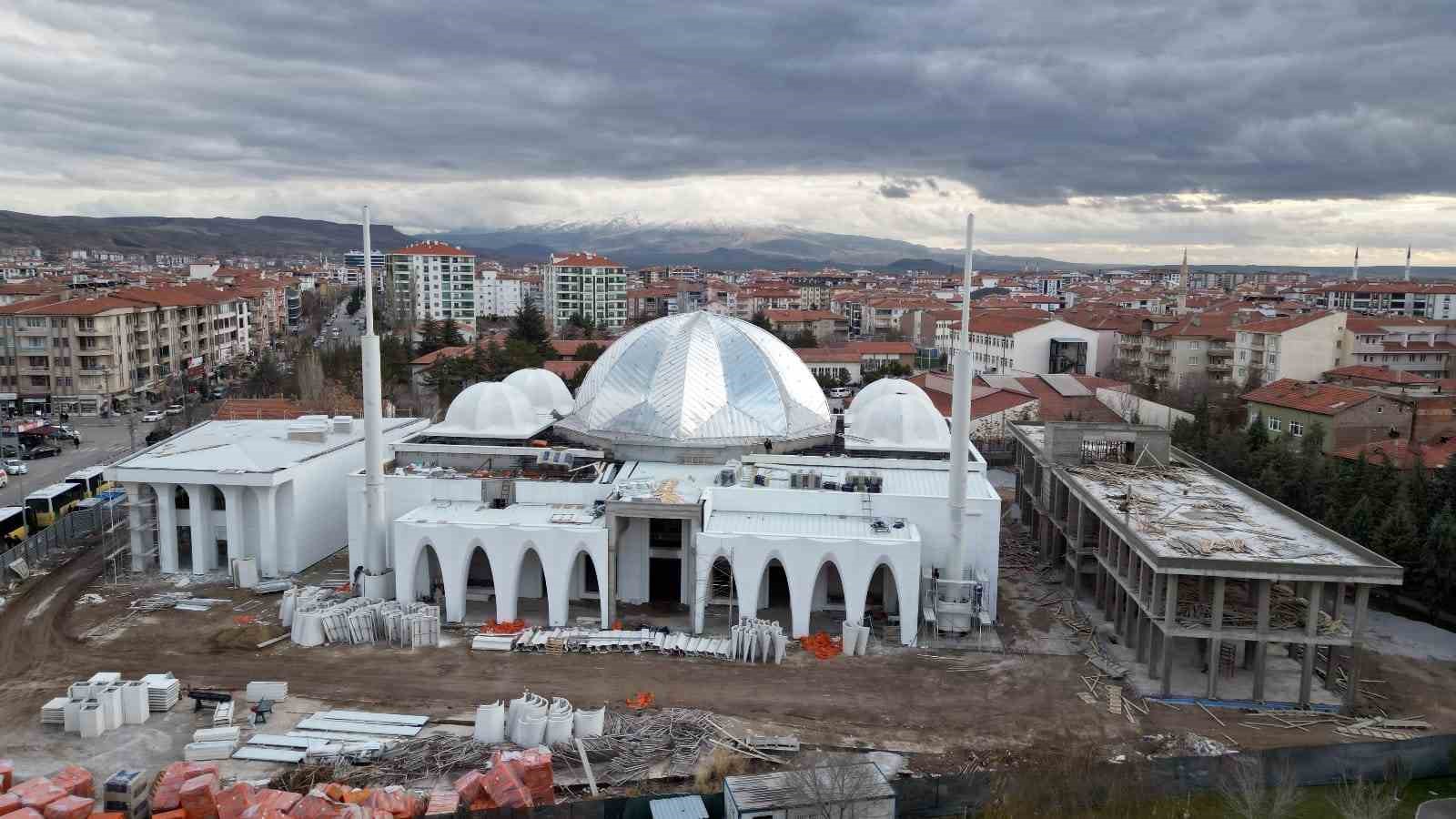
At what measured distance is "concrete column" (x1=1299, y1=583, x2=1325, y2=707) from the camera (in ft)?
74.1

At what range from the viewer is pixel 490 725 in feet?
69.7

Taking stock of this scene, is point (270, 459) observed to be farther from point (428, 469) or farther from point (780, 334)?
point (780, 334)

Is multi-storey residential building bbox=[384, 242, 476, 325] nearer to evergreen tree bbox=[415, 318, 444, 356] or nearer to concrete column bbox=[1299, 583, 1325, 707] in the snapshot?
evergreen tree bbox=[415, 318, 444, 356]

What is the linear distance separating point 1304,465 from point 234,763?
1408 inches

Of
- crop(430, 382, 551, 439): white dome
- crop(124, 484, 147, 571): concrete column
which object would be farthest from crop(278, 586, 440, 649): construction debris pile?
crop(430, 382, 551, 439): white dome

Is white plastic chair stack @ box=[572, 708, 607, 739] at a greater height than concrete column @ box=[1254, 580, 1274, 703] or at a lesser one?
lesser

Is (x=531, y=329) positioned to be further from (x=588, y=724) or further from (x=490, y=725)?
(x=588, y=724)

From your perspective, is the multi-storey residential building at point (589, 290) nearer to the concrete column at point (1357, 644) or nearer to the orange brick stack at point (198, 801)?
the concrete column at point (1357, 644)

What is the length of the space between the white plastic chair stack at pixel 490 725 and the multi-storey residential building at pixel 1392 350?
6315 cm

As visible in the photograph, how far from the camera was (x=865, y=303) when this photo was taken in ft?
419

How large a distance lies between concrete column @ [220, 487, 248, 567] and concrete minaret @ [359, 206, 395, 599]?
17.7 feet

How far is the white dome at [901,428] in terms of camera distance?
35750 millimetres

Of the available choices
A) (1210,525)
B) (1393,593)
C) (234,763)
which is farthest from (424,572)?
(1393,593)

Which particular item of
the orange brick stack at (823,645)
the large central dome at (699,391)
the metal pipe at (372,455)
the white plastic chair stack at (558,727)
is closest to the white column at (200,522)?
the metal pipe at (372,455)
